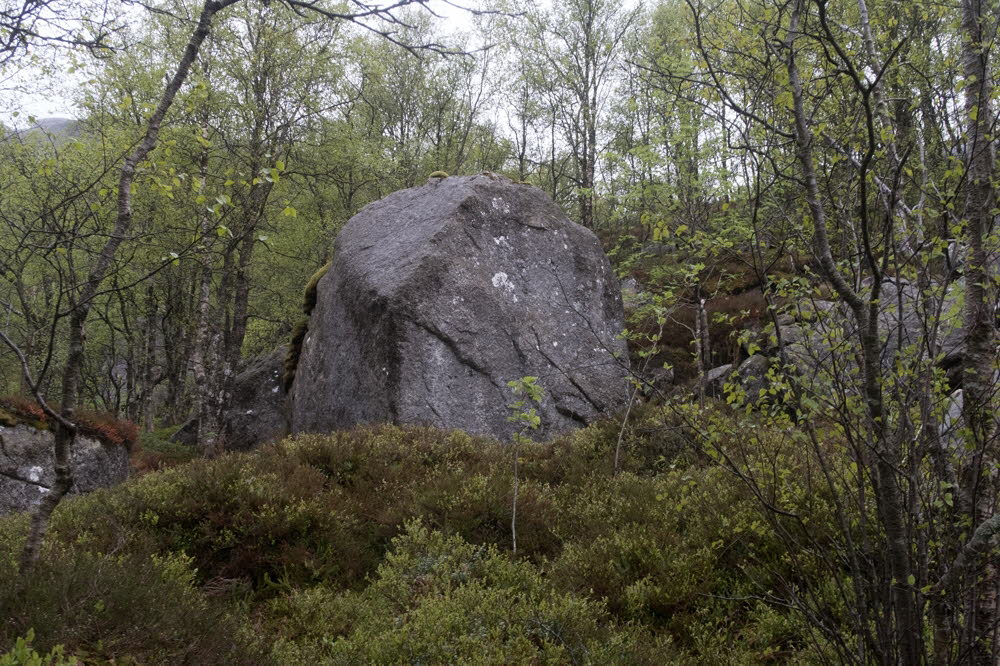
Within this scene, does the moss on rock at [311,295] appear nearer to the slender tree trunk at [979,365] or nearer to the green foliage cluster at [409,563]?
the green foliage cluster at [409,563]

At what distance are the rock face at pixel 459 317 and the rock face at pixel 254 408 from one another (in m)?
3.26

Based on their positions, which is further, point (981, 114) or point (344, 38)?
point (344, 38)

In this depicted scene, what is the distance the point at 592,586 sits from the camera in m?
4.65

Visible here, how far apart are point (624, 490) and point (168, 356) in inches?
803

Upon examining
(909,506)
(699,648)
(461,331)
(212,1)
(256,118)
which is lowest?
(699,648)

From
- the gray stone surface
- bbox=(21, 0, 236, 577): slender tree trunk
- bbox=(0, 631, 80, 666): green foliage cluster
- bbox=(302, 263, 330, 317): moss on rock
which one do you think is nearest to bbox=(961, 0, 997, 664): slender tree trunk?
bbox=(0, 631, 80, 666): green foliage cluster

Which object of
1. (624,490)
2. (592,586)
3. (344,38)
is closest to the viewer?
(592,586)

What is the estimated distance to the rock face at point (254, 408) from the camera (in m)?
13.9

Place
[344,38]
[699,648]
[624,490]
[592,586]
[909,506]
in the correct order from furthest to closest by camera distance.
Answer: [344,38]
[624,490]
[592,586]
[699,648]
[909,506]

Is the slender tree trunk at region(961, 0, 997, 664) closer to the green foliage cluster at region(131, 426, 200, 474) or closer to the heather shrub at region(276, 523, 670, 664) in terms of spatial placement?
the heather shrub at region(276, 523, 670, 664)

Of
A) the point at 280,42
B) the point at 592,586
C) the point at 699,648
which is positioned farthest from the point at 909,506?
the point at 280,42

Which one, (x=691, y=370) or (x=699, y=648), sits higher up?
(x=691, y=370)

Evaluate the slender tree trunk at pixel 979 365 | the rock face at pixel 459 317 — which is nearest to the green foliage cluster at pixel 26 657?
the slender tree trunk at pixel 979 365

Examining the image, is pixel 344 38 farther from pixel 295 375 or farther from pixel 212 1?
pixel 212 1
